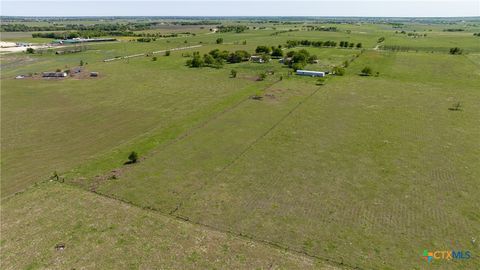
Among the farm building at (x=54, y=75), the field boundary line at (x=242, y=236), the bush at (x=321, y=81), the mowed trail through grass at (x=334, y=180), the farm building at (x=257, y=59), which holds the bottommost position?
the field boundary line at (x=242, y=236)

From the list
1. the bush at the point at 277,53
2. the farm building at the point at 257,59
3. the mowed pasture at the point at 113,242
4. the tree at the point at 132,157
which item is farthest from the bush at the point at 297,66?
the mowed pasture at the point at 113,242

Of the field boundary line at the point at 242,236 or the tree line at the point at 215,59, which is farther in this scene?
the tree line at the point at 215,59

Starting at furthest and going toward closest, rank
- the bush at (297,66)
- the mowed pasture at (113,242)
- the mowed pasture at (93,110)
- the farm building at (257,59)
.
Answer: the farm building at (257,59) → the bush at (297,66) → the mowed pasture at (93,110) → the mowed pasture at (113,242)

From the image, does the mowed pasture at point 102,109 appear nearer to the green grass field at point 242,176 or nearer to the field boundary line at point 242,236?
the green grass field at point 242,176

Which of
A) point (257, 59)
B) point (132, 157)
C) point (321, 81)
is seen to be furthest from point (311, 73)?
point (132, 157)

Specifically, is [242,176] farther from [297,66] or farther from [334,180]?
[297,66]

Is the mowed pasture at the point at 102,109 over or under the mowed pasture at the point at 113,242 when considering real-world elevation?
over

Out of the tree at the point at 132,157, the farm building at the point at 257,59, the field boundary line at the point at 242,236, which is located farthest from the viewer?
the farm building at the point at 257,59
